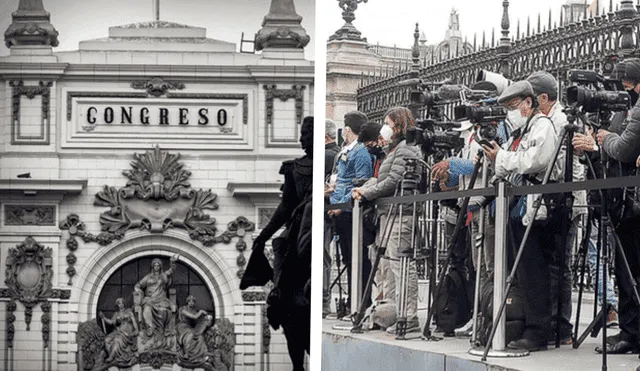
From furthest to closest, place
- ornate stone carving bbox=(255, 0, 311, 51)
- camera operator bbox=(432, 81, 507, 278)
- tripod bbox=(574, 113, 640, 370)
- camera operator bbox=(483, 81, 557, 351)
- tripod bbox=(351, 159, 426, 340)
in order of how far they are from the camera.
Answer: ornate stone carving bbox=(255, 0, 311, 51), tripod bbox=(351, 159, 426, 340), camera operator bbox=(432, 81, 507, 278), camera operator bbox=(483, 81, 557, 351), tripod bbox=(574, 113, 640, 370)

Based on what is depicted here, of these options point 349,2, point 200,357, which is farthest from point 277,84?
point 200,357

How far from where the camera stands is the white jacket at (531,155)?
220 inches

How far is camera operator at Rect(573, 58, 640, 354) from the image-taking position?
17.1 ft

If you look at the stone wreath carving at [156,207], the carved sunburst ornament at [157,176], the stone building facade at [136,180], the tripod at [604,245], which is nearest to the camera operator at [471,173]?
the tripod at [604,245]

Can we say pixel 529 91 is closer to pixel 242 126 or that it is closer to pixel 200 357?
pixel 242 126

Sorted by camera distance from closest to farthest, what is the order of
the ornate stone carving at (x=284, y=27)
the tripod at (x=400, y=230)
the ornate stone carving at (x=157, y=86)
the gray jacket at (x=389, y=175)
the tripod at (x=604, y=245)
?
the tripod at (x=604, y=245) < the tripod at (x=400, y=230) < the gray jacket at (x=389, y=175) < the ornate stone carving at (x=284, y=27) < the ornate stone carving at (x=157, y=86)

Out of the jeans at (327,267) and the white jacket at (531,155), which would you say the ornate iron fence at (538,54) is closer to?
the white jacket at (531,155)

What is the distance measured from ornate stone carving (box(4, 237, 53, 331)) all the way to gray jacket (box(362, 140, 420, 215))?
6.71ft

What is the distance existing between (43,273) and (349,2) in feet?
8.08

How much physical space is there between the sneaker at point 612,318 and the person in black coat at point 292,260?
2.60 metres

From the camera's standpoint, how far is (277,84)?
7707 millimetres

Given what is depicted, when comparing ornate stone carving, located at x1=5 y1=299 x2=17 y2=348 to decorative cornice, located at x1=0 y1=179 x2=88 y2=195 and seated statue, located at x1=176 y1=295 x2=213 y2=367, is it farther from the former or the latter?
seated statue, located at x1=176 y1=295 x2=213 y2=367

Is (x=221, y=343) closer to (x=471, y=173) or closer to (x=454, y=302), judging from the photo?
(x=454, y=302)

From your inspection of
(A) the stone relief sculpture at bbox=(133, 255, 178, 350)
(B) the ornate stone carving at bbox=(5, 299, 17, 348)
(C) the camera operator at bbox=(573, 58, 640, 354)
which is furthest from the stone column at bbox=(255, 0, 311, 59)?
(C) the camera operator at bbox=(573, 58, 640, 354)
